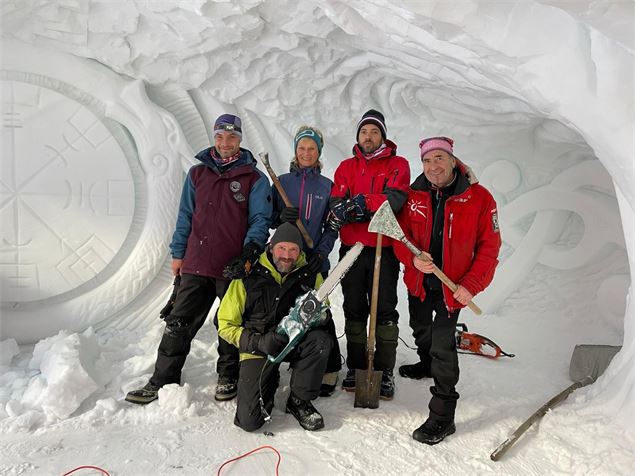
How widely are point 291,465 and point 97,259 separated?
2184 millimetres

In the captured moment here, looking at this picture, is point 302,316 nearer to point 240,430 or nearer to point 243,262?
point 243,262

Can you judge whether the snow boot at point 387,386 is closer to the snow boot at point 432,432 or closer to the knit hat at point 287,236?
the snow boot at point 432,432

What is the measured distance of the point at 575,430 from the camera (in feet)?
7.88

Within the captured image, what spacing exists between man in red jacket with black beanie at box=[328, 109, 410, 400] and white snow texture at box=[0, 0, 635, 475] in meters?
0.32

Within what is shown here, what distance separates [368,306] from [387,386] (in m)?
0.48

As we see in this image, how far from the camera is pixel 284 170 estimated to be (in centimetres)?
428

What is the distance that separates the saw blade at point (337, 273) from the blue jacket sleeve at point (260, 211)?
442mm

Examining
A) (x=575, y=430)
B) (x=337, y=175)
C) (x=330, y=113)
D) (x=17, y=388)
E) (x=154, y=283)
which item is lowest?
(x=17, y=388)

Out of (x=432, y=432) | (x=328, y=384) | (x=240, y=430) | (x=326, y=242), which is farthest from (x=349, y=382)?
(x=326, y=242)

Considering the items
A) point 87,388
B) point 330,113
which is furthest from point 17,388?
point 330,113

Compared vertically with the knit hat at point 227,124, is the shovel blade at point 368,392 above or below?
below

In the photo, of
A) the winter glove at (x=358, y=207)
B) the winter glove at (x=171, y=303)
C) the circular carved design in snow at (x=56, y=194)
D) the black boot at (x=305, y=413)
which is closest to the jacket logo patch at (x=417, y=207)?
the winter glove at (x=358, y=207)

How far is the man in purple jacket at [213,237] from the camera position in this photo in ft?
8.82

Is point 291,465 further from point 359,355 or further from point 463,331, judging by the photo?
point 463,331
